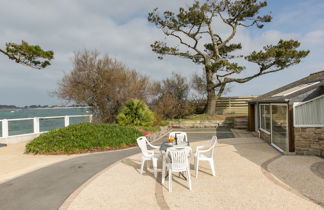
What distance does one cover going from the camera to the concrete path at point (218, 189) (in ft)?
11.8

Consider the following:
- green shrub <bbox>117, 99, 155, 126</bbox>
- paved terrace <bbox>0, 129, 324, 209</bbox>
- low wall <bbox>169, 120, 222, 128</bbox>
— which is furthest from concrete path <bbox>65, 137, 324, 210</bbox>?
low wall <bbox>169, 120, 222, 128</bbox>

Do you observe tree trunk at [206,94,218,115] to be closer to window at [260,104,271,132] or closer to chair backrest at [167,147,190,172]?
window at [260,104,271,132]

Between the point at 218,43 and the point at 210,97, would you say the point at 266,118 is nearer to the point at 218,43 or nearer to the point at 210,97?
the point at 210,97

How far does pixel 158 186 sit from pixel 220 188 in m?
1.37

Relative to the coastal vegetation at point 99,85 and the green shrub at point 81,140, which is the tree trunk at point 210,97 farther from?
the green shrub at point 81,140

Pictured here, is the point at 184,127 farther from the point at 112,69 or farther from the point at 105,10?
the point at 105,10

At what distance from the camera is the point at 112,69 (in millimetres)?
12938

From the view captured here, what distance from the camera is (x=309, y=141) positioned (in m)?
6.86

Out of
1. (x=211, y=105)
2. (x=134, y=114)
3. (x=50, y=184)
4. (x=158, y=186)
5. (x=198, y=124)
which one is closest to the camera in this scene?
(x=158, y=186)

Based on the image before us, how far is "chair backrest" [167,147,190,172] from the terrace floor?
Result: 461mm

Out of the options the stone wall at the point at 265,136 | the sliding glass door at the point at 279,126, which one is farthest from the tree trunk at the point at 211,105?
the sliding glass door at the point at 279,126

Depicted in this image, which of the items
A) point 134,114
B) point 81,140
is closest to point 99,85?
point 134,114

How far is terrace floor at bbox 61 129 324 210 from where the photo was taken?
3.61 m

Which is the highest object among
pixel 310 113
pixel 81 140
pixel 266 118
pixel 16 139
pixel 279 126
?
pixel 310 113
